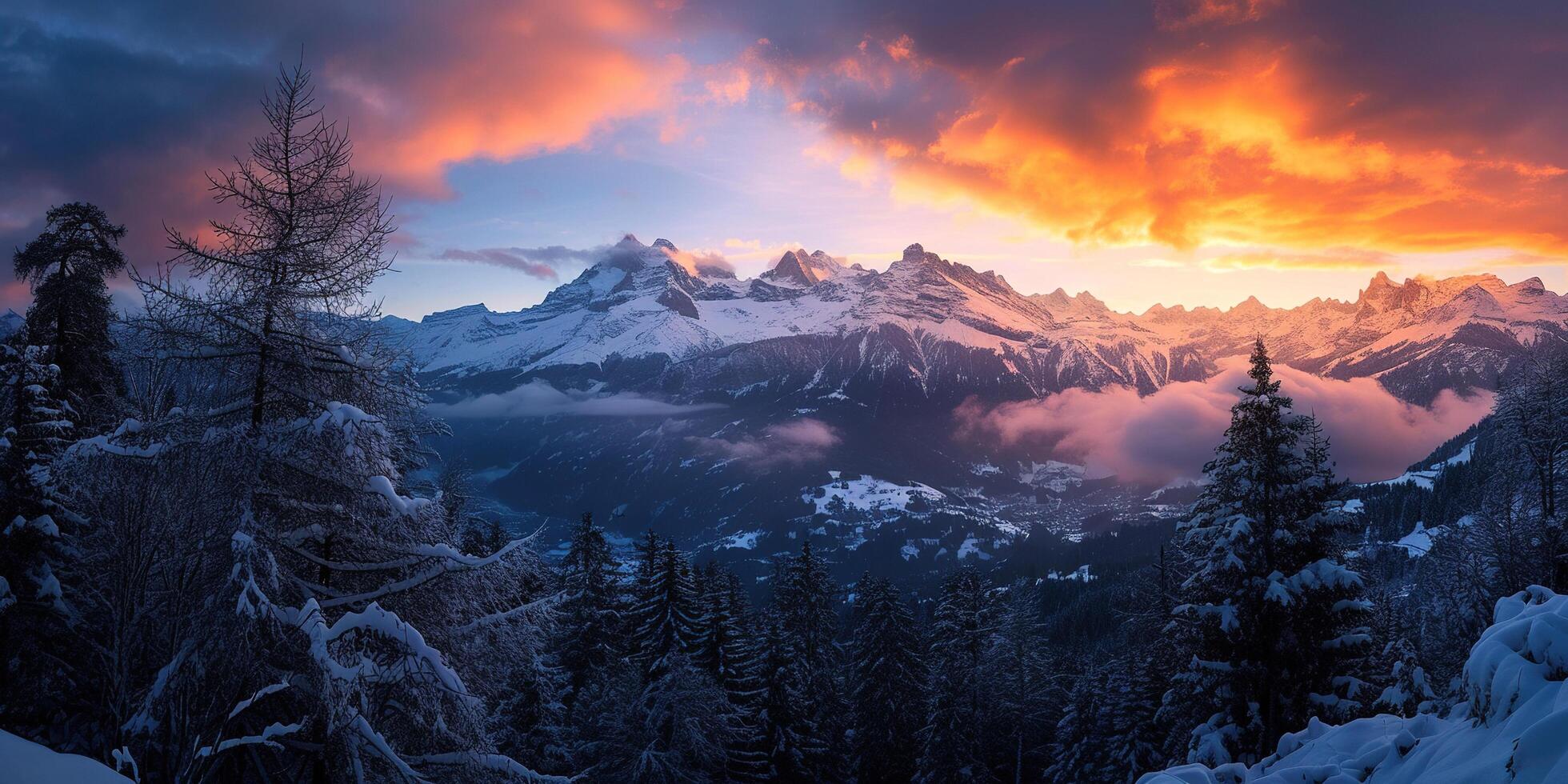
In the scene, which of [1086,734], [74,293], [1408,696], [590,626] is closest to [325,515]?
[1408,696]

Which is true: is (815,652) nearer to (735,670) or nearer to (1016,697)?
(735,670)

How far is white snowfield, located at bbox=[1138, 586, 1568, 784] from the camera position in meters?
4.13

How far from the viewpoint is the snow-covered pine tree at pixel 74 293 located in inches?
762

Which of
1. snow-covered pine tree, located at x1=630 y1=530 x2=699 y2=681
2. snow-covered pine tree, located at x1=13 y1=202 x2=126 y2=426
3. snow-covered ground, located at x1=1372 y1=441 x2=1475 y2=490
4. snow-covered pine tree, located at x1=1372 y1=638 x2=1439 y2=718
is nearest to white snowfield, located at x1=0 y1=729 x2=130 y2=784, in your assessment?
snow-covered pine tree, located at x1=1372 y1=638 x2=1439 y2=718

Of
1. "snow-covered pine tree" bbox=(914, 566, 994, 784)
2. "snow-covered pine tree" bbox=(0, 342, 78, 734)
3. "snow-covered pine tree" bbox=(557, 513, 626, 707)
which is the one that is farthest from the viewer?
"snow-covered pine tree" bbox=(914, 566, 994, 784)

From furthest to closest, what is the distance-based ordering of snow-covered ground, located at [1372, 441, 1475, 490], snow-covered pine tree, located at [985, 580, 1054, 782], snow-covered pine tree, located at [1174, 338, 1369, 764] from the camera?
snow-covered ground, located at [1372, 441, 1475, 490] → snow-covered pine tree, located at [985, 580, 1054, 782] → snow-covered pine tree, located at [1174, 338, 1369, 764]

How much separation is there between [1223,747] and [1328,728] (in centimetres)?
786

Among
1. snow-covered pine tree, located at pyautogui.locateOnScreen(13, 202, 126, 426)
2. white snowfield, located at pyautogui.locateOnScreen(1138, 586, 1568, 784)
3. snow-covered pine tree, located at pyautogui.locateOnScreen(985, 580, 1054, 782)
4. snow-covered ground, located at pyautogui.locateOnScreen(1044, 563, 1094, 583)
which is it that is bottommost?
snow-covered ground, located at pyautogui.locateOnScreen(1044, 563, 1094, 583)

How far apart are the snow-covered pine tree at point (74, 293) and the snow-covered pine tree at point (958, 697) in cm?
3456

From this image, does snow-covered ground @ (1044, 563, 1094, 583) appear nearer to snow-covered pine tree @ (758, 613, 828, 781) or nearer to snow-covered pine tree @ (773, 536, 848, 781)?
snow-covered pine tree @ (773, 536, 848, 781)

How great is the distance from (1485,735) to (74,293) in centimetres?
3024

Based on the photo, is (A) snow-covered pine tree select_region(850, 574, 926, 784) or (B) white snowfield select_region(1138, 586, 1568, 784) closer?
(B) white snowfield select_region(1138, 586, 1568, 784)

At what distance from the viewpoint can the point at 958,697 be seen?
33.8 m

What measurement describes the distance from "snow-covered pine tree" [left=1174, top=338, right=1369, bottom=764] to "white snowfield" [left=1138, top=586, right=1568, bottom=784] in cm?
759
